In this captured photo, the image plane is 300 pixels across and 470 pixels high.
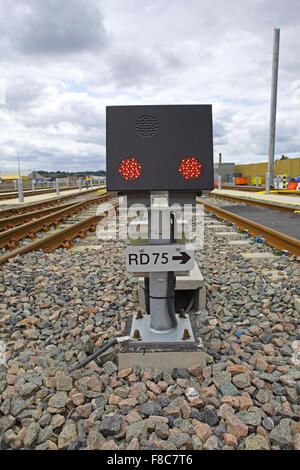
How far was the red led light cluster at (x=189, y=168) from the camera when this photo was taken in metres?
1.91

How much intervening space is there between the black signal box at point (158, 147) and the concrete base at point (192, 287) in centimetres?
144

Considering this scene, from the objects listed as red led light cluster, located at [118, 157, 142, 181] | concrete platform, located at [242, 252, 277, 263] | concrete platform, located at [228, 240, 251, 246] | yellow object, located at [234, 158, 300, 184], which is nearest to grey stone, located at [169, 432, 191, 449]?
red led light cluster, located at [118, 157, 142, 181]

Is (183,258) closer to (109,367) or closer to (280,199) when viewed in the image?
(109,367)

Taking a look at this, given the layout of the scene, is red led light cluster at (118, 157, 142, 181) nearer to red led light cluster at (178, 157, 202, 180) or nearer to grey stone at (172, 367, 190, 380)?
red led light cluster at (178, 157, 202, 180)

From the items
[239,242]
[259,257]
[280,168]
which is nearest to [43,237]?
[239,242]

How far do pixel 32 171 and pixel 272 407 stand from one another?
81.5m

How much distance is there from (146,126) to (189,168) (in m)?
0.33

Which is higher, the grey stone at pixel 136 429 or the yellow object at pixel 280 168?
the yellow object at pixel 280 168

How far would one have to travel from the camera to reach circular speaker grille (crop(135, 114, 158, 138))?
1865 mm

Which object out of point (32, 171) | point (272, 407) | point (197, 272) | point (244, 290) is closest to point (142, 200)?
point (272, 407)

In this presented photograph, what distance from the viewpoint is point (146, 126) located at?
1872mm

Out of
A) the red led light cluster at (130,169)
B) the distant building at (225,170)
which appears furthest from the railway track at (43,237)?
the distant building at (225,170)

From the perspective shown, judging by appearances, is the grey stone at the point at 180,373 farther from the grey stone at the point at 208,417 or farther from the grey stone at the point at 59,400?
the grey stone at the point at 59,400

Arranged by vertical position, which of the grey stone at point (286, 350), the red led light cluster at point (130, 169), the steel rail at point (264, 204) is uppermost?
the red led light cluster at point (130, 169)
